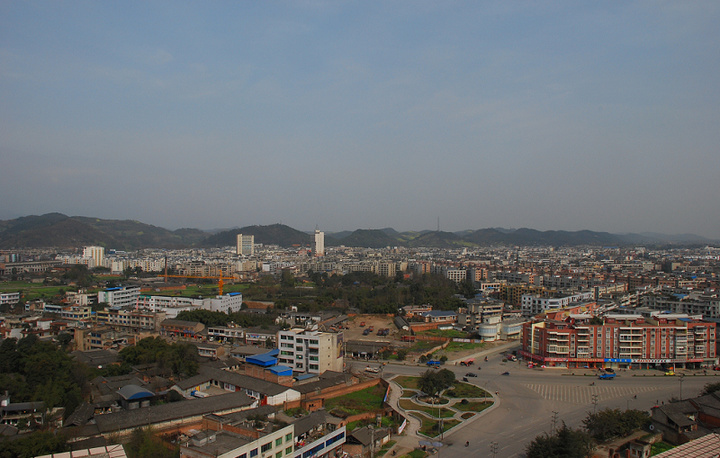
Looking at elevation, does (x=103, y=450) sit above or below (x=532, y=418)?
above

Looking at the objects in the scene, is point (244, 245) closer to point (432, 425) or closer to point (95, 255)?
point (95, 255)

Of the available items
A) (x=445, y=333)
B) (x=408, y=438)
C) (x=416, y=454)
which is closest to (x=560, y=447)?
(x=416, y=454)

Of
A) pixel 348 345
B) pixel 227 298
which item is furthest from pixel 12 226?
pixel 348 345

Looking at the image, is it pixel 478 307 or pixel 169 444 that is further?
pixel 478 307

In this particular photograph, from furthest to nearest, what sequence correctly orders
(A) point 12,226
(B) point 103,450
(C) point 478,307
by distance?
(A) point 12,226 < (C) point 478,307 < (B) point 103,450

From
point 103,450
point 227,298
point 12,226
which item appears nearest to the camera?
point 103,450

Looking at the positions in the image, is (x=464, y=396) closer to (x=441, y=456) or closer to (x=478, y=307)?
(x=441, y=456)
